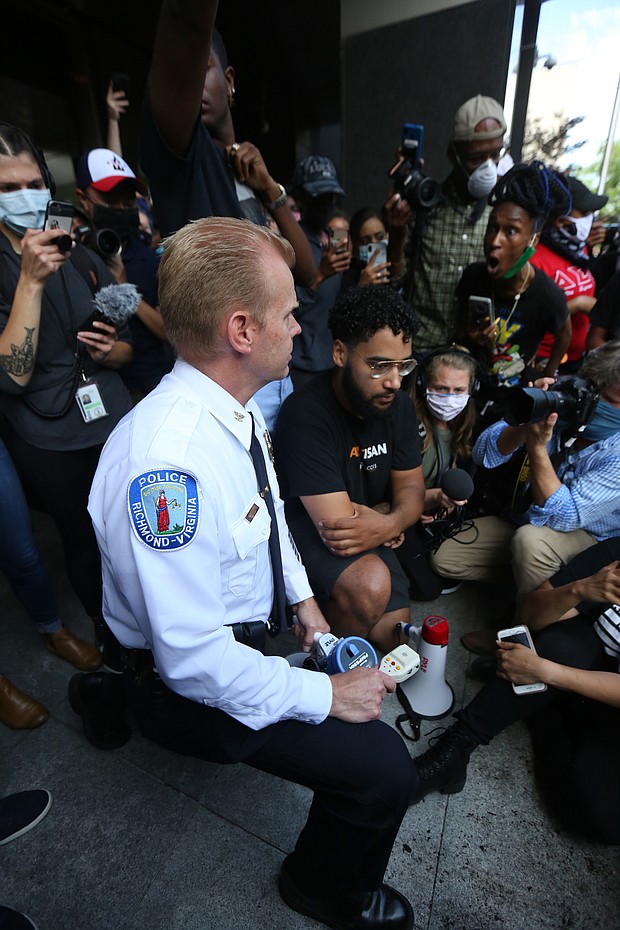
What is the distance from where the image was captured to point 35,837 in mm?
1646

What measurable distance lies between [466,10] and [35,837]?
5374 millimetres

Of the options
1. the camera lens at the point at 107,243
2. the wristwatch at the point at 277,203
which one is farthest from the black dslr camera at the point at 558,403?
the camera lens at the point at 107,243

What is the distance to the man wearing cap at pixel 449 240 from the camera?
9.71ft

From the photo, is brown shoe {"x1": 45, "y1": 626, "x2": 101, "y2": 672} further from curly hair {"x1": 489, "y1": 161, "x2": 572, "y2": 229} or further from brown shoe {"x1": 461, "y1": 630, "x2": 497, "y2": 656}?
curly hair {"x1": 489, "y1": 161, "x2": 572, "y2": 229}

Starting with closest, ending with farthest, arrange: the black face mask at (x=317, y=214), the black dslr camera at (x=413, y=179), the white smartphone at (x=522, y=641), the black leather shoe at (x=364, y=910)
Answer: the black leather shoe at (x=364, y=910), the white smartphone at (x=522, y=641), the black dslr camera at (x=413, y=179), the black face mask at (x=317, y=214)

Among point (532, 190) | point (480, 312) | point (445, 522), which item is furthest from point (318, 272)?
point (445, 522)

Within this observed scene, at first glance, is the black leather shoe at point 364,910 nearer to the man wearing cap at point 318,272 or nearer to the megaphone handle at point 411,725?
the megaphone handle at point 411,725

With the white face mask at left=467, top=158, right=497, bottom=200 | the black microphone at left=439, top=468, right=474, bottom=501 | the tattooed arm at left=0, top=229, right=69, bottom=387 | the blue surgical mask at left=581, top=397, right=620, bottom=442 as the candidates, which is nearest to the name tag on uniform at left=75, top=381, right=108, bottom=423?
the tattooed arm at left=0, top=229, right=69, bottom=387

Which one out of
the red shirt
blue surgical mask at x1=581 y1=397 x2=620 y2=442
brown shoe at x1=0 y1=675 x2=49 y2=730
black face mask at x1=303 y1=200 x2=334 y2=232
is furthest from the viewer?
the red shirt

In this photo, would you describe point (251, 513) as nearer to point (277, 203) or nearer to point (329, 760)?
point (329, 760)

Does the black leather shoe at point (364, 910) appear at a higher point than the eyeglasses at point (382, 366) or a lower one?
lower

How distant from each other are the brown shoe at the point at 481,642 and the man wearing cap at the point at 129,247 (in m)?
2.07

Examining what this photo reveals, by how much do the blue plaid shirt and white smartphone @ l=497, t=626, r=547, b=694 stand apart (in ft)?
1.94

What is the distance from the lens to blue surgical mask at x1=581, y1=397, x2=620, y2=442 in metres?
2.12
